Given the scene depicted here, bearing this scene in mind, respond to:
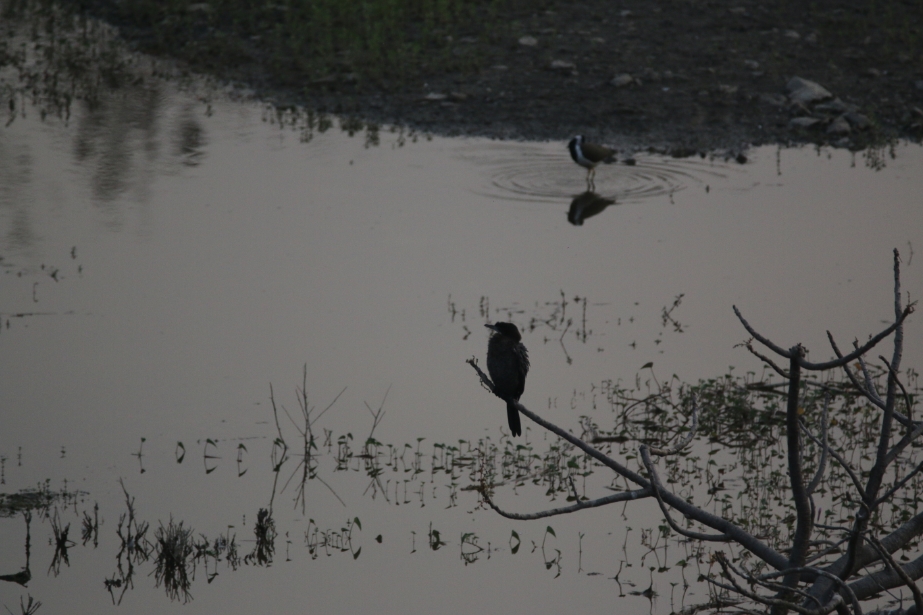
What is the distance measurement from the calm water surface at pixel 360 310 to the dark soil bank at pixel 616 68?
1081 mm

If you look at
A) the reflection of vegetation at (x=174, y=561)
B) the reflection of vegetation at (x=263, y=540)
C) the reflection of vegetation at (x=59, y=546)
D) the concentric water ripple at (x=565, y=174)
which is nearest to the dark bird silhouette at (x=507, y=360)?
the reflection of vegetation at (x=263, y=540)

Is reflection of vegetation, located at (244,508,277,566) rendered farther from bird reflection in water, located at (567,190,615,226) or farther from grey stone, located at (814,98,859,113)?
grey stone, located at (814,98,859,113)

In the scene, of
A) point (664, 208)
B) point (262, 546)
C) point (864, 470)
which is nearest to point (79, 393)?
point (262, 546)

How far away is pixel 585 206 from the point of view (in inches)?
543

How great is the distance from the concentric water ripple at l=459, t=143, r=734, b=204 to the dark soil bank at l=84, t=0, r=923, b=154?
25.2 inches

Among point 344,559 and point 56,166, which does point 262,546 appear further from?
point 56,166

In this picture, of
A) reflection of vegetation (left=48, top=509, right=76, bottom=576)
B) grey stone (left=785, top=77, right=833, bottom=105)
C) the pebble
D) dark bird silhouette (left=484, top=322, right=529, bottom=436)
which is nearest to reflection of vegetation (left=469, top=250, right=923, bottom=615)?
dark bird silhouette (left=484, top=322, right=529, bottom=436)

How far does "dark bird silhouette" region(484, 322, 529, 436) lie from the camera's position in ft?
23.3

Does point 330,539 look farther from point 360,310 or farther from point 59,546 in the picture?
point 360,310

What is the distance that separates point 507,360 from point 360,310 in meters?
3.67

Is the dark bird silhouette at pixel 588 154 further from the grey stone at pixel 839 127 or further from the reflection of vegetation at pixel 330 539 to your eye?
the reflection of vegetation at pixel 330 539

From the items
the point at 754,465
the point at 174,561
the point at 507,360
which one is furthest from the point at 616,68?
the point at 174,561

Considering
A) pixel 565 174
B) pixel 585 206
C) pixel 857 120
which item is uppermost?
pixel 857 120

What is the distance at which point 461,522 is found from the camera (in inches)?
295
